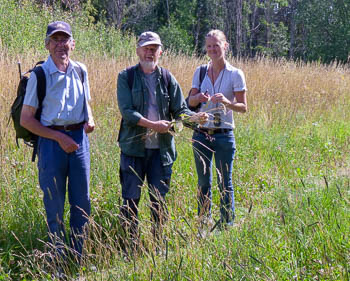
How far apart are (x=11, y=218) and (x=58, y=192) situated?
37.6 inches

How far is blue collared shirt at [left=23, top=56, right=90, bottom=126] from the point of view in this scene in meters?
3.42

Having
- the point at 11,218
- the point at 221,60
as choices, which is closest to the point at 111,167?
the point at 11,218

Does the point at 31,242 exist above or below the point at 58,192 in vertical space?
below

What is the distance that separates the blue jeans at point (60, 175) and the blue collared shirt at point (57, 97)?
0.14 metres

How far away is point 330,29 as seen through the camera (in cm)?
2953

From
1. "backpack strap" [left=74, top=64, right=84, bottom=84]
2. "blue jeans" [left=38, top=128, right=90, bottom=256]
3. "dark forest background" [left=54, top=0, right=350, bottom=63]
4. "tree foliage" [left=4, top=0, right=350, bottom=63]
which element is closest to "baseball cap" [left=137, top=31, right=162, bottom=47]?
"backpack strap" [left=74, top=64, right=84, bottom=84]

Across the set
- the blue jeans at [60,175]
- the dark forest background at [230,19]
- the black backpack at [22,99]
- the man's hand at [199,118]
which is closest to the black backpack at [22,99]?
the black backpack at [22,99]

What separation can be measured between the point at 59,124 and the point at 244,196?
2.56 m

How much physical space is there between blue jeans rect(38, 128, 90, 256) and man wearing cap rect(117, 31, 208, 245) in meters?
0.36

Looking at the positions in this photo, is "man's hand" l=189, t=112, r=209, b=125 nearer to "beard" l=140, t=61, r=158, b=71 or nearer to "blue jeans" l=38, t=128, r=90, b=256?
"beard" l=140, t=61, r=158, b=71

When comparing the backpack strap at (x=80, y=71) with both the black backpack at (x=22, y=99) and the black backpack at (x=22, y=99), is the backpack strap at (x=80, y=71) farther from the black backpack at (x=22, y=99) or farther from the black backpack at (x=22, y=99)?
the black backpack at (x=22, y=99)

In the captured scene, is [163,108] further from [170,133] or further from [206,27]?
[206,27]

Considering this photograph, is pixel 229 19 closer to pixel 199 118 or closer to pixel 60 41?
pixel 199 118

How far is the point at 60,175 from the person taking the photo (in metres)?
3.57
